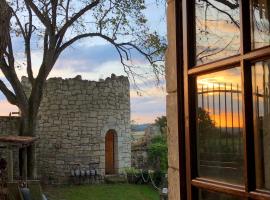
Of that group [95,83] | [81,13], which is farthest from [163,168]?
[81,13]

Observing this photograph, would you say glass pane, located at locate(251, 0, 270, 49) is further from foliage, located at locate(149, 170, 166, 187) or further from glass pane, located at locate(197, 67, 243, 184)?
foliage, located at locate(149, 170, 166, 187)

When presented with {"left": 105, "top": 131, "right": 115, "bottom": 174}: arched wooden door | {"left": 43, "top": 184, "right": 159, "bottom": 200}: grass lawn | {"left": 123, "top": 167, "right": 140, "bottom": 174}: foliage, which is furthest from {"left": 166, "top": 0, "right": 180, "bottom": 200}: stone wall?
{"left": 105, "top": 131, "right": 115, "bottom": 174}: arched wooden door

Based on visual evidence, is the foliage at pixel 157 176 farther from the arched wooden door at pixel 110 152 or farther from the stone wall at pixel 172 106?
the stone wall at pixel 172 106

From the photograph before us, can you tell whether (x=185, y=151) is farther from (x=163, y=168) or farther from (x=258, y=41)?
(x=163, y=168)

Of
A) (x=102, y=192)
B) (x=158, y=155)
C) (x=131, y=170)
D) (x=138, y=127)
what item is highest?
(x=138, y=127)

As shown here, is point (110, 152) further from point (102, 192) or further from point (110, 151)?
point (102, 192)

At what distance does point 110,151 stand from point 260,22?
17.0 m

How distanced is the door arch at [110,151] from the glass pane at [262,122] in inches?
640

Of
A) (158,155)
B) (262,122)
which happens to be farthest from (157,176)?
(262,122)

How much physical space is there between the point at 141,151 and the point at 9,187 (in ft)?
39.1

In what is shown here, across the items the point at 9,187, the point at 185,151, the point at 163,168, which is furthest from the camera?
the point at 163,168

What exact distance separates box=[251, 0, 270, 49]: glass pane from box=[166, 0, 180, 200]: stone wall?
0.58 metres

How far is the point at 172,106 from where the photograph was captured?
2025 millimetres

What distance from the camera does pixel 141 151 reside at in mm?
18812
